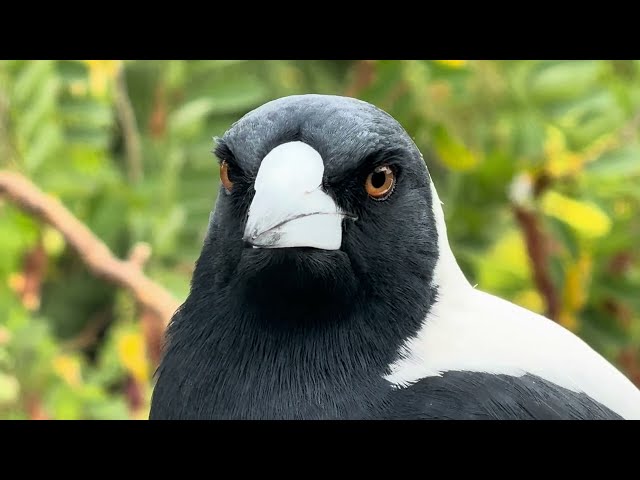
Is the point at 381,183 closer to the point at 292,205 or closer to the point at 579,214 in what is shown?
the point at 292,205

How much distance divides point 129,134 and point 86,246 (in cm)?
81

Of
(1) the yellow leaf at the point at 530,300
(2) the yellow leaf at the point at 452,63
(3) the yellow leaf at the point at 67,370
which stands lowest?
(3) the yellow leaf at the point at 67,370

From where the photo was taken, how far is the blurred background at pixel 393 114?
2852 mm

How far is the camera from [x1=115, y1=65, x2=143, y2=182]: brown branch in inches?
125

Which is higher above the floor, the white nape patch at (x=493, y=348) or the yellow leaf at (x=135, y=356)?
the yellow leaf at (x=135, y=356)

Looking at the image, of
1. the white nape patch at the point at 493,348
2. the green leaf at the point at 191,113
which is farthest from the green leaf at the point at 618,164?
the green leaf at the point at 191,113

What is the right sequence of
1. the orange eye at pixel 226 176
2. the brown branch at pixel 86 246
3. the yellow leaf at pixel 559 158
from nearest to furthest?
the orange eye at pixel 226 176
the brown branch at pixel 86 246
the yellow leaf at pixel 559 158

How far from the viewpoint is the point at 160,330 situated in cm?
271

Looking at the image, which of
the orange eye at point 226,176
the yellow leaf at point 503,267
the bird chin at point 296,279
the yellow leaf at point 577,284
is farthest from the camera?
the yellow leaf at point 503,267

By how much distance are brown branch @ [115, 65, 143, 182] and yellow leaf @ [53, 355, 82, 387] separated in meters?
0.62

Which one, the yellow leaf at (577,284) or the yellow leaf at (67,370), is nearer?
the yellow leaf at (67,370)

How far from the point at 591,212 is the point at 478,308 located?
984 mm

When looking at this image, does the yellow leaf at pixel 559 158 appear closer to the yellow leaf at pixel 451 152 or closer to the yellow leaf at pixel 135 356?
the yellow leaf at pixel 451 152

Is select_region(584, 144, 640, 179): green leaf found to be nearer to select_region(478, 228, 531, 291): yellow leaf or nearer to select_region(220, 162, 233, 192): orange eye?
select_region(478, 228, 531, 291): yellow leaf
